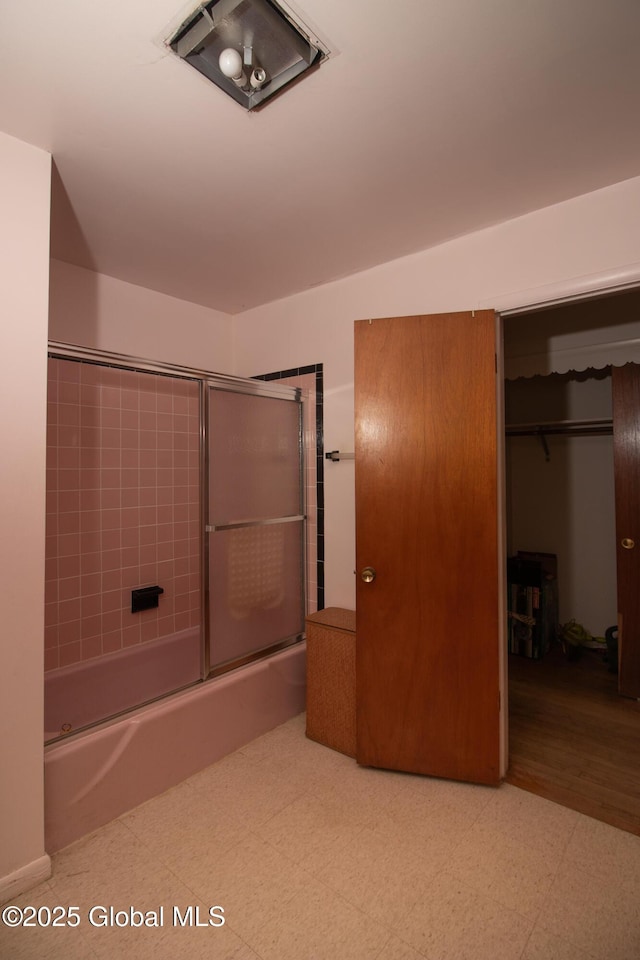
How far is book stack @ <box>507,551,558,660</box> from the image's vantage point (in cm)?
329

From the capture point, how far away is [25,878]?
4.90ft

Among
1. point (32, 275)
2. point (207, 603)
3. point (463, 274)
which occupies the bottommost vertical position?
point (207, 603)

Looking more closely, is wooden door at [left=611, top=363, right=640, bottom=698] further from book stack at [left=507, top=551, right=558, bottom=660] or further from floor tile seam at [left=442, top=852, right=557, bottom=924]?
floor tile seam at [left=442, top=852, right=557, bottom=924]

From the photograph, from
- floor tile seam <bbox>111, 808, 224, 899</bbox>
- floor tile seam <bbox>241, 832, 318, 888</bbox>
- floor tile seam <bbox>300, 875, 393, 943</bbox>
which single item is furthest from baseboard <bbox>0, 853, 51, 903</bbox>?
floor tile seam <bbox>300, 875, 393, 943</bbox>

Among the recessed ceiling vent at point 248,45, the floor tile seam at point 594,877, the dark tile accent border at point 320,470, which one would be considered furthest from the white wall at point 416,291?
the floor tile seam at point 594,877

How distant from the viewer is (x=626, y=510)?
9.07ft

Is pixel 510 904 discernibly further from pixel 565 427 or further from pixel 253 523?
pixel 565 427

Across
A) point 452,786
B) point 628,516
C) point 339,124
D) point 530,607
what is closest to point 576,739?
point 452,786

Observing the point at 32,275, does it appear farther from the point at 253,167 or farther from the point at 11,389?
the point at 253,167

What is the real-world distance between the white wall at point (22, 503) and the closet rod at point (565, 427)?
310 centimetres

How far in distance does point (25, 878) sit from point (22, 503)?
1.21 metres

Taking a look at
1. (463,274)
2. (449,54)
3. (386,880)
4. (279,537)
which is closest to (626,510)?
(463,274)

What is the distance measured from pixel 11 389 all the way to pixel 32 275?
39cm

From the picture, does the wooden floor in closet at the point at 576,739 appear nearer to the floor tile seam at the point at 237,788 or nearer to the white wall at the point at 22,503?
the floor tile seam at the point at 237,788
